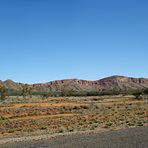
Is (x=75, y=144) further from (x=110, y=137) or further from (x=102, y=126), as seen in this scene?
(x=102, y=126)

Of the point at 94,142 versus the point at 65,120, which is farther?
the point at 65,120

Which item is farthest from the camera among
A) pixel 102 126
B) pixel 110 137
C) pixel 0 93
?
pixel 0 93

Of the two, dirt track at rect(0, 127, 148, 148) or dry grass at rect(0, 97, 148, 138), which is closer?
dirt track at rect(0, 127, 148, 148)

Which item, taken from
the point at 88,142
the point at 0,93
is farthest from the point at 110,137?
the point at 0,93

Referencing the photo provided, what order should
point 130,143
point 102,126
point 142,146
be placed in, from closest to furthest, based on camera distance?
1. point 142,146
2. point 130,143
3. point 102,126

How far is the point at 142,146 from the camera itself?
21.0m

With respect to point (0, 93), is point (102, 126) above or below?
below

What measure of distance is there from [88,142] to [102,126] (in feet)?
34.7

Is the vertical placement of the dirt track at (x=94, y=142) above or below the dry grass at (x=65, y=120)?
below

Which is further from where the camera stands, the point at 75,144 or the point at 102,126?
the point at 102,126

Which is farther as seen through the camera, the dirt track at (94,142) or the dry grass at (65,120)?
the dry grass at (65,120)

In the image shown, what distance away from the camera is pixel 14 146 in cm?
2369

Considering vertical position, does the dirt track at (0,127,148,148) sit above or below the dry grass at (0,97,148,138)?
below

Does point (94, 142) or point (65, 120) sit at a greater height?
point (65, 120)
